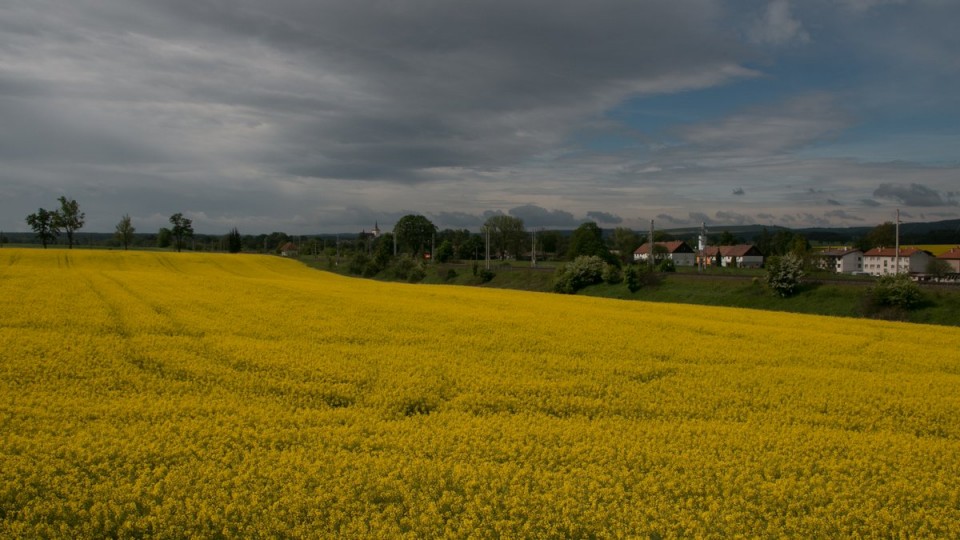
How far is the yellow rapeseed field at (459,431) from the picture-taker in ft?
19.5

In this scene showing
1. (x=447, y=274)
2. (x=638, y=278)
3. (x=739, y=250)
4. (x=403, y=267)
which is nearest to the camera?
(x=638, y=278)

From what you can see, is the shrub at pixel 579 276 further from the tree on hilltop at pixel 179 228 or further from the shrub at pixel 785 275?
the tree on hilltop at pixel 179 228

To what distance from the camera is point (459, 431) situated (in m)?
7.93

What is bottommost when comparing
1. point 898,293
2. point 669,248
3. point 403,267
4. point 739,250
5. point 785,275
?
point 898,293

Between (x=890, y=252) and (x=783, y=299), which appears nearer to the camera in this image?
(x=783, y=299)

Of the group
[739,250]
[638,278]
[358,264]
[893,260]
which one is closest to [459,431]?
[638,278]

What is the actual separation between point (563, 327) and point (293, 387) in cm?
799

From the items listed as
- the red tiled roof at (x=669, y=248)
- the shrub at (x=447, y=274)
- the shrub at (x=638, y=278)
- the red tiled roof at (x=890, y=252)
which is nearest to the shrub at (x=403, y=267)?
the shrub at (x=447, y=274)

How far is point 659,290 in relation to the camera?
57.7 m

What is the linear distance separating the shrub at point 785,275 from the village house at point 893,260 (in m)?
43.1

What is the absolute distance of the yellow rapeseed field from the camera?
5.95 m

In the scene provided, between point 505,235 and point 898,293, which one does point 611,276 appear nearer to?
point 898,293

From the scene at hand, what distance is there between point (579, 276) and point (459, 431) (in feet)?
180

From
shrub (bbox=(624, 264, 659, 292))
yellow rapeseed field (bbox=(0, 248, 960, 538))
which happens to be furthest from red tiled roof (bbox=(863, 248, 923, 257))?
yellow rapeseed field (bbox=(0, 248, 960, 538))
